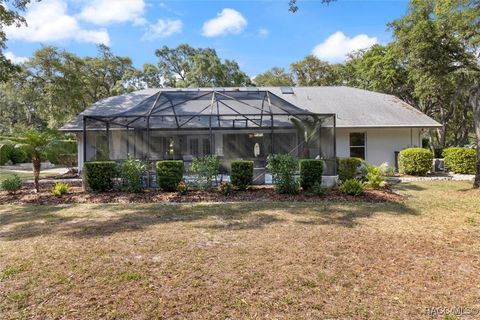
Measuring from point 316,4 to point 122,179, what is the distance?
746 centimetres

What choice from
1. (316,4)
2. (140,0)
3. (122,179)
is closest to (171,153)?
(122,179)

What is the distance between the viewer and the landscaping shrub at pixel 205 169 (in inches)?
392

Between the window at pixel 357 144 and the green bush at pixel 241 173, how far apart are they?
8.75 m

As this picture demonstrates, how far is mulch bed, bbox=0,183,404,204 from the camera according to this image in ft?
29.8

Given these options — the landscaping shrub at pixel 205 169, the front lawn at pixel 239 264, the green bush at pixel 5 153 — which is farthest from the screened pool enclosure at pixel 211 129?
the green bush at pixel 5 153

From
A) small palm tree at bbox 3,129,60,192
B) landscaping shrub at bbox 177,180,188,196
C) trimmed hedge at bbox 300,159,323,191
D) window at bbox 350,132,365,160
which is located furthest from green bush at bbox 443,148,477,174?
small palm tree at bbox 3,129,60,192

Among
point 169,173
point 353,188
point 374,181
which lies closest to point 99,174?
point 169,173

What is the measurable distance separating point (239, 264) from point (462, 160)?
1531 centimetres

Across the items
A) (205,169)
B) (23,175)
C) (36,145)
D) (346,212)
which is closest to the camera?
(346,212)

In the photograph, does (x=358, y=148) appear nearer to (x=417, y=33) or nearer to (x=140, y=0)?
(x=417, y=33)

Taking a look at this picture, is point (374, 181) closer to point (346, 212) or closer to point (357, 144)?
point (346, 212)

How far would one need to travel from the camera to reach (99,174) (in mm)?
10164

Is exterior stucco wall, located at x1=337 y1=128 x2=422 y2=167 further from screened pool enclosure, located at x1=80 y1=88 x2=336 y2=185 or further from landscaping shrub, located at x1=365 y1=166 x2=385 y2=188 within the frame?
landscaping shrub, located at x1=365 y1=166 x2=385 y2=188

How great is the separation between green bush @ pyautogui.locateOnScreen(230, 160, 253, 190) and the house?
3.28 ft
